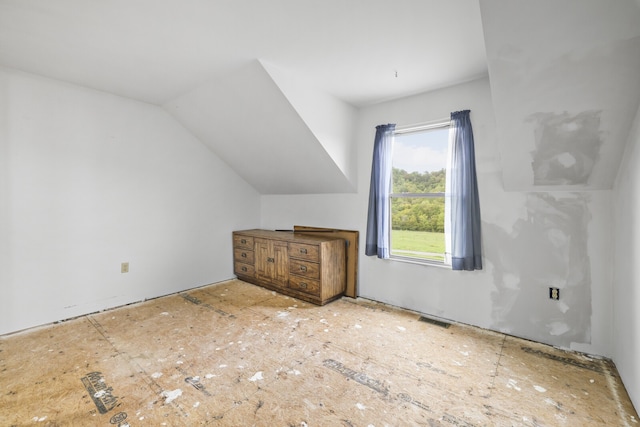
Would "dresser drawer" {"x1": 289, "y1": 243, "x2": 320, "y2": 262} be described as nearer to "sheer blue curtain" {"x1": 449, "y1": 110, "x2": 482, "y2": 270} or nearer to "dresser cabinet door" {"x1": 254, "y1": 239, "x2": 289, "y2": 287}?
"dresser cabinet door" {"x1": 254, "y1": 239, "x2": 289, "y2": 287}

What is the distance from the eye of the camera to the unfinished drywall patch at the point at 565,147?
6.13 feet

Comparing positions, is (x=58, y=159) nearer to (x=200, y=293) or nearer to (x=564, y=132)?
(x=200, y=293)

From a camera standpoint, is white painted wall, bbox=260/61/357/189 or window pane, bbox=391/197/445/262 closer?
white painted wall, bbox=260/61/357/189

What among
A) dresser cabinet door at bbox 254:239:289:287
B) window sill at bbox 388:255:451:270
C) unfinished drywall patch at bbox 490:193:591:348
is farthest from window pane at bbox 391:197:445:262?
dresser cabinet door at bbox 254:239:289:287

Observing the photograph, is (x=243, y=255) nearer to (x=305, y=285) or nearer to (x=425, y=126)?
(x=305, y=285)

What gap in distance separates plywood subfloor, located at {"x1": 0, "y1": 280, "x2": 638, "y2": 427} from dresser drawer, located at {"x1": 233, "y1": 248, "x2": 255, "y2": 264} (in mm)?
1177

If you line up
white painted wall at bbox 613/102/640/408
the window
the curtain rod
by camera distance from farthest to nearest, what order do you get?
the window
the curtain rod
white painted wall at bbox 613/102/640/408

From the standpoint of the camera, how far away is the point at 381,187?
3.22 meters

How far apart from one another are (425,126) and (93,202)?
355 centimetres

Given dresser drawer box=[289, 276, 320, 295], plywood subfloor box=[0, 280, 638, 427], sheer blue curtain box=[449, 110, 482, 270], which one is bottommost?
plywood subfloor box=[0, 280, 638, 427]

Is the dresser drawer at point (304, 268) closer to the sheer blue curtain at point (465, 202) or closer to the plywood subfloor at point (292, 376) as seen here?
the plywood subfloor at point (292, 376)

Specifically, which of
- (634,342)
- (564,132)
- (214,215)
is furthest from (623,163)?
(214,215)

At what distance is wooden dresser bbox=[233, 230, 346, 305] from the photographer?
10.7 ft

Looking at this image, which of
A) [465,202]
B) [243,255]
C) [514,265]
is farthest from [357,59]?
[243,255]
